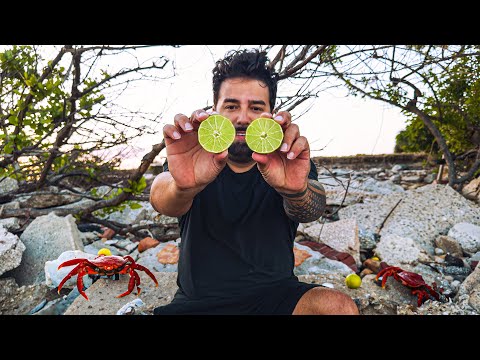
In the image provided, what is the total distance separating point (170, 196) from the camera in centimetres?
198

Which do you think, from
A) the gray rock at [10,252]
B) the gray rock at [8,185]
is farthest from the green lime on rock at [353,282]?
the gray rock at [8,185]

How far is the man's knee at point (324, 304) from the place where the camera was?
76.0 inches

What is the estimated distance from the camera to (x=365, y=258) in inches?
166

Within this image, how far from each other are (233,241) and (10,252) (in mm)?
2301

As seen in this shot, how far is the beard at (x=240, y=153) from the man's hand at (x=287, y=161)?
1.51 feet

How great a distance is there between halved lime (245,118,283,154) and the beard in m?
0.48

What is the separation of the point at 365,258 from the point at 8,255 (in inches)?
145

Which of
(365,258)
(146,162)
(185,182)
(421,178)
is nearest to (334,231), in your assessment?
(365,258)

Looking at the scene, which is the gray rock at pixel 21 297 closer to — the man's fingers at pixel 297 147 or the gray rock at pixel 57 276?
the gray rock at pixel 57 276

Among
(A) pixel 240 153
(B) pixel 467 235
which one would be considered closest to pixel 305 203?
(A) pixel 240 153

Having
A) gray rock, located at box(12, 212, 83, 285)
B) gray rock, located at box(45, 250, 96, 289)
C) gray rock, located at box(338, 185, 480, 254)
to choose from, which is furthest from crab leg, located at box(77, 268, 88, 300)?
gray rock, located at box(338, 185, 480, 254)

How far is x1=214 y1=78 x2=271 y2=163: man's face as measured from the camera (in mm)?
2174

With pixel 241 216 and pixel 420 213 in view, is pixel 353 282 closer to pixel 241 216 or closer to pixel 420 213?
pixel 241 216

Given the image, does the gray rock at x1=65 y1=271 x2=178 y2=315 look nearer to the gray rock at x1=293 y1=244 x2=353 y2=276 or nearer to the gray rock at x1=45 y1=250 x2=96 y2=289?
the gray rock at x1=45 y1=250 x2=96 y2=289
